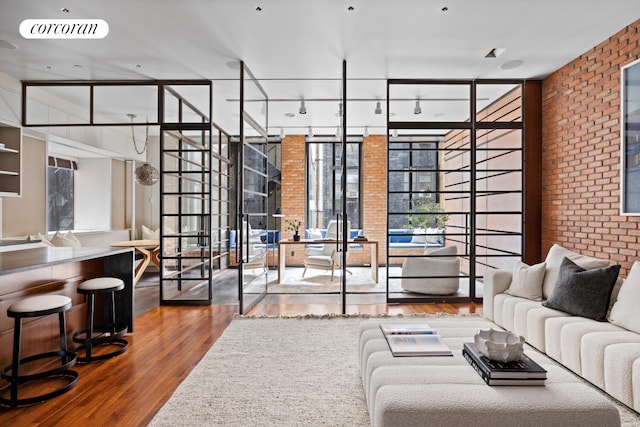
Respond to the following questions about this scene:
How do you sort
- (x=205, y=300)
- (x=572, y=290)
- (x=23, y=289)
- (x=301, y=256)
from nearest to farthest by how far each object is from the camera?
(x=23, y=289)
(x=572, y=290)
(x=205, y=300)
(x=301, y=256)

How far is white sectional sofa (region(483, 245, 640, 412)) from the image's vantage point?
2.17 meters

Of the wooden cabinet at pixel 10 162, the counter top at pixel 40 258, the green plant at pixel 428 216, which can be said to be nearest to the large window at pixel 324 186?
the green plant at pixel 428 216

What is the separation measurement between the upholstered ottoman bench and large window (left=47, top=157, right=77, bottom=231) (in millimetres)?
6624

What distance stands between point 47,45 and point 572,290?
5.15 metres

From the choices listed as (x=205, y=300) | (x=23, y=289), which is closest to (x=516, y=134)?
(x=205, y=300)

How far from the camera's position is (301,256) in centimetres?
800

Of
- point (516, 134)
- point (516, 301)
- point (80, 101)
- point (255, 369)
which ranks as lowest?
point (255, 369)

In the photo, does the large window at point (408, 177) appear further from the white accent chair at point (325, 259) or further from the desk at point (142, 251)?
the desk at point (142, 251)

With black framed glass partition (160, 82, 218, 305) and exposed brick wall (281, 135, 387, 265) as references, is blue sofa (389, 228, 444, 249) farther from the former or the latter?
black framed glass partition (160, 82, 218, 305)

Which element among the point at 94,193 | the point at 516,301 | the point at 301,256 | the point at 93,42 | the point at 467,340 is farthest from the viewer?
the point at 301,256

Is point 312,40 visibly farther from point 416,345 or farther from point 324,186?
point 324,186

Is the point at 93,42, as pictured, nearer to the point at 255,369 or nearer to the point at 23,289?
the point at 23,289

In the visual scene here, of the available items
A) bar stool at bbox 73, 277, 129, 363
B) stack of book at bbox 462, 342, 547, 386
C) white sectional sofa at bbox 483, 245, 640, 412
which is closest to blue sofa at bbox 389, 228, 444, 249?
white sectional sofa at bbox 483, 245, 640, 412

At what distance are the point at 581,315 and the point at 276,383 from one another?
2.22m
